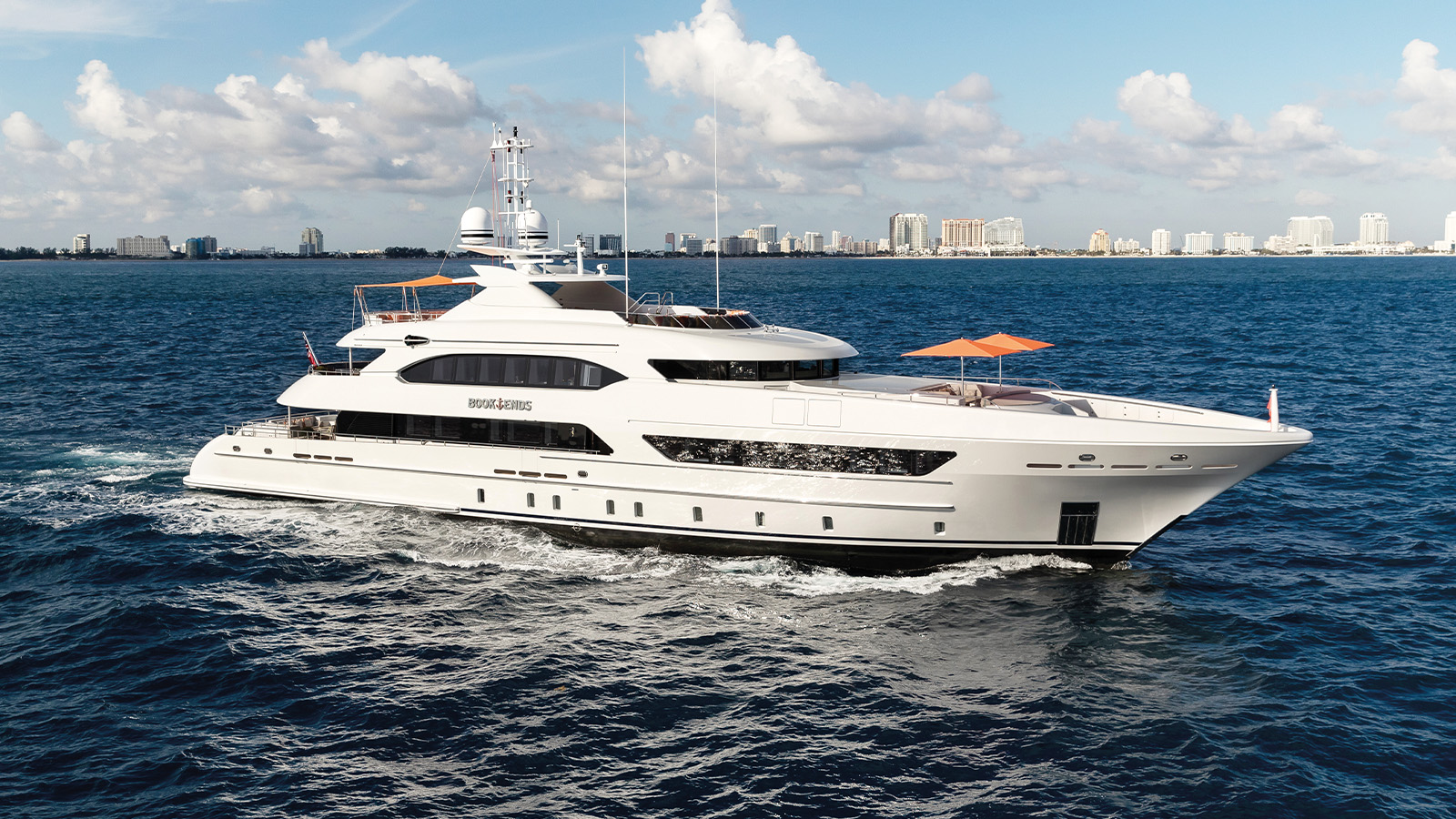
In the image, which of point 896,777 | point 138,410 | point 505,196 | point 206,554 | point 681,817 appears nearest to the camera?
point 681,817

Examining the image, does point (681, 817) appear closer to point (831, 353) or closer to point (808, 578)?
point (808, 578)

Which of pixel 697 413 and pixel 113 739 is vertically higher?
pixel 697 413

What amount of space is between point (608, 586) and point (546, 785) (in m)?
6.84

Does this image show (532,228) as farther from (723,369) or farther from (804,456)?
(804,456)

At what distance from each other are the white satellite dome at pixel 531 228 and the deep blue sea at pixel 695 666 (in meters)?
7.88

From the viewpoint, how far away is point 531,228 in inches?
968

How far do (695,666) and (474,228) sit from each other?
14.7 meters

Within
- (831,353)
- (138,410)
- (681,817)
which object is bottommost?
(681,817)

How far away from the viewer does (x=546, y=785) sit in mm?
12172

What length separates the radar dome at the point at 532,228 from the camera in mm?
24562

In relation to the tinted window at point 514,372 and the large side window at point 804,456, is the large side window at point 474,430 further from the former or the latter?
the large side window at point 804,456

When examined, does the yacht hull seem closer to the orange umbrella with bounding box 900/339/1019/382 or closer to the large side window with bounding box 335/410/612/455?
the large side window with bounding box 335/410/612/455

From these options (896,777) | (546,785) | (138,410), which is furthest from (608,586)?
(138,410)

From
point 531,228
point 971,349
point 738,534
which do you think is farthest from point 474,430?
point 971,349
